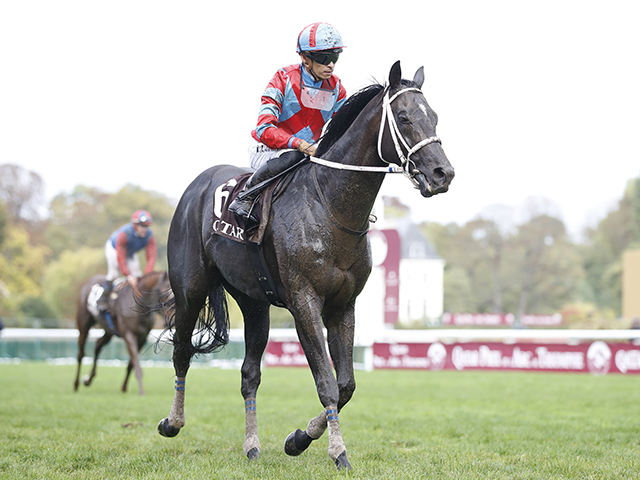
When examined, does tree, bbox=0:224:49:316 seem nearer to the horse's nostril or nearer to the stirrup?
the stirrup

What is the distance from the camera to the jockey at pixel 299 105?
4805mm

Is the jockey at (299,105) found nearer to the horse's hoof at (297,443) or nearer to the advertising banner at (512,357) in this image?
the horse's hoof at (297,443)

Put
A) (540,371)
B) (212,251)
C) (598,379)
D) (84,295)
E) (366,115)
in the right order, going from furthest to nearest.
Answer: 1. (540,371)
2. (598,379)
3. (84,295)
4. (212,251)
5. (366,115)

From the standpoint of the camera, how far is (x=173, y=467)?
15.0 ft

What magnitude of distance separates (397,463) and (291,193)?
1.94 metres

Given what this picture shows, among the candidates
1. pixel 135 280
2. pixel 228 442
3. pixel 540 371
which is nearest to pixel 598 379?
pixel 540 371

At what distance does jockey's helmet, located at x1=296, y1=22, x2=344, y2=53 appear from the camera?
476 centimetres

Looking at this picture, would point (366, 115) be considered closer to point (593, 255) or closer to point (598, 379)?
point (598, 379)

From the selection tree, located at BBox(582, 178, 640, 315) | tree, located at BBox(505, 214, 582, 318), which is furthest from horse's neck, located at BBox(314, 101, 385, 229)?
tree, located at BBox(505, 214, 582, 318)

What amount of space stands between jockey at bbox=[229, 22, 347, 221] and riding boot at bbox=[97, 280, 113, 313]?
7.68m

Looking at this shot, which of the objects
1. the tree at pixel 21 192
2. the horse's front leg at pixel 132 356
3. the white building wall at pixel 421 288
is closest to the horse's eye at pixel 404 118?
the horse's front leg at pixel 132 356

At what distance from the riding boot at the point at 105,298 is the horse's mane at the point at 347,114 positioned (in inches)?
324

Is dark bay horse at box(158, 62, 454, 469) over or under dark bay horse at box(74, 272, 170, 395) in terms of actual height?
over

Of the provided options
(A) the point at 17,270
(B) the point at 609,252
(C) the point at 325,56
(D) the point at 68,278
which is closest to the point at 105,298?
(C) the point at 325,56
